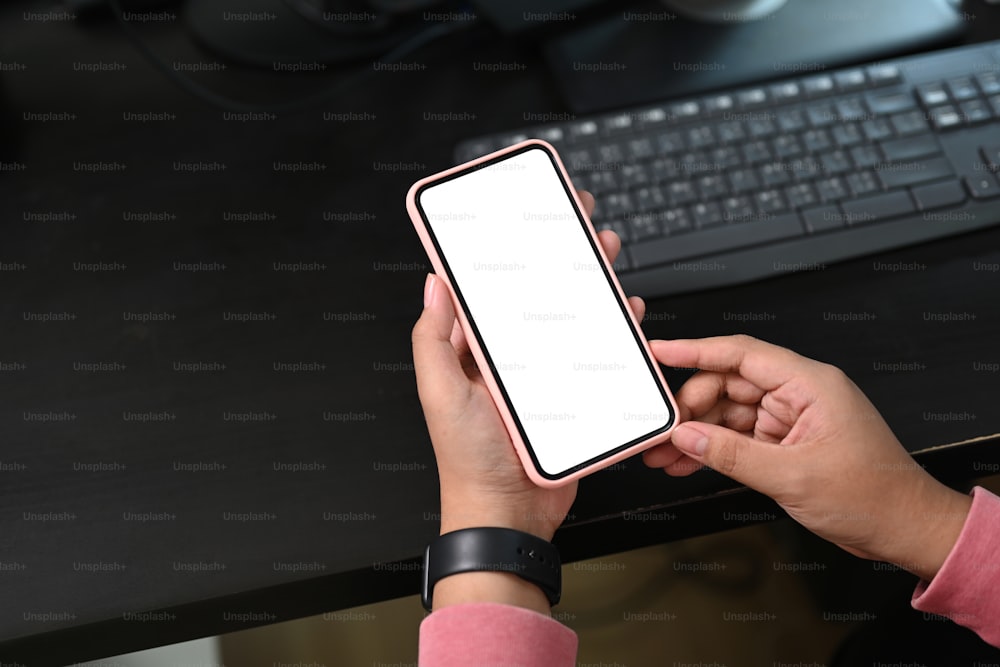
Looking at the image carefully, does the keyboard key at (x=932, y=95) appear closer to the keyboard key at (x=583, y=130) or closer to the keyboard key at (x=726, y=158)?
the keyboard key at (x=726, y=158)

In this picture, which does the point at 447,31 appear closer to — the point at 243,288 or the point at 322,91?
the point at 322,91

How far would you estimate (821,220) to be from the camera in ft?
2.12

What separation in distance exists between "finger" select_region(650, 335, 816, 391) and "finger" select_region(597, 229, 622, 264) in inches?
3.1

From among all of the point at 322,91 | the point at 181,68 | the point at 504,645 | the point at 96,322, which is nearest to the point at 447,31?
the point at 322,91

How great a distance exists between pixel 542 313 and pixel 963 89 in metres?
0.44

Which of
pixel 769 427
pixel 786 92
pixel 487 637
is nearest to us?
pixel 487 637

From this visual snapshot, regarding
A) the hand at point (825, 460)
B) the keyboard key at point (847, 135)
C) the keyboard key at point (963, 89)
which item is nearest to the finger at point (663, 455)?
the hand at point (825, 460)

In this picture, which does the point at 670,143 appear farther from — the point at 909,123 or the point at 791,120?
the point at 909,123

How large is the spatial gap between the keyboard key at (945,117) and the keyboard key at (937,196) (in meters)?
0.06

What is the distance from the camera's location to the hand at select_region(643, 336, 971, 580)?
527mm

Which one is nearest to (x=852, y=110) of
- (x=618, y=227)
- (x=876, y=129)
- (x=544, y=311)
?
(x=876, y=129)

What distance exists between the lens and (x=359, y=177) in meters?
0.71

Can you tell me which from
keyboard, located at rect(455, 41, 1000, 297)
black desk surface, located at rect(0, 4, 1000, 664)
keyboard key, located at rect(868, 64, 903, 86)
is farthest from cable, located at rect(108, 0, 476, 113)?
keyboard key, located at rect(868, 64, 903, 86)

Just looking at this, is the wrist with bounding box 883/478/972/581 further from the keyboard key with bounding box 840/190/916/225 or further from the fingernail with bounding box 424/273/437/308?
the fingernail with bounding box 424/273/437/308
